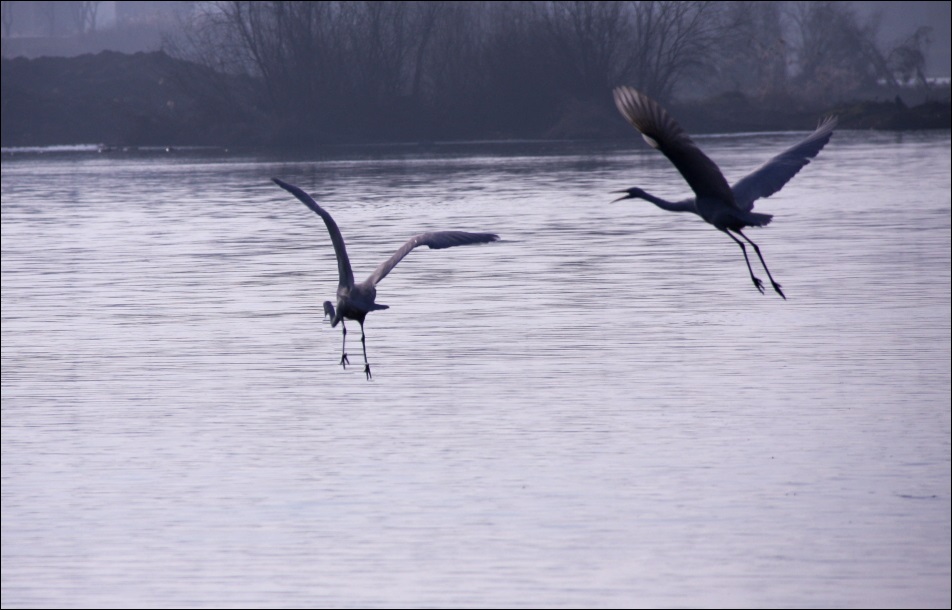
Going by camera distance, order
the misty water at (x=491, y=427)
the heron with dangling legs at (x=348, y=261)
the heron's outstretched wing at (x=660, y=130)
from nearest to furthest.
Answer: the misty water at (x=491, y=427) → the heron's outstretched wing at (x=660, y=130) → the heron with dangling legs at (x=348, y=261)

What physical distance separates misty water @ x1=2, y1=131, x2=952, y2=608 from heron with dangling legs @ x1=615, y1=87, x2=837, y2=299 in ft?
4.62

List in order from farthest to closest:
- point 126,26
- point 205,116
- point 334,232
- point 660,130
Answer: point 126,26 < point 205,116 < point 334,232 < point 660,130

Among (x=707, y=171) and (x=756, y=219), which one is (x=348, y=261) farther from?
(x=756, y=219)

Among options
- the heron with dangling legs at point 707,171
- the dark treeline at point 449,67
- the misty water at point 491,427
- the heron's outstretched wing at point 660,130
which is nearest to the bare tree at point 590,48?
the dark treeline at point 449,67

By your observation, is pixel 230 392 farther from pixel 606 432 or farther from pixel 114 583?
pixel 114 583

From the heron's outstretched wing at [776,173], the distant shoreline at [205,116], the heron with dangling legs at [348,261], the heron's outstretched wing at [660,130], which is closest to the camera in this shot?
the heron's outstretched wing at [660,130]

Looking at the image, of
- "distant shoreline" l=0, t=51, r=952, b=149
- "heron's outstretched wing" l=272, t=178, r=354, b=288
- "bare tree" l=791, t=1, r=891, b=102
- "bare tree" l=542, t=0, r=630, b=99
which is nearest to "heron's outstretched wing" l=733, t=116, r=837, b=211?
"heron's outstretched wing" l=272, t=178, r=354, b=288

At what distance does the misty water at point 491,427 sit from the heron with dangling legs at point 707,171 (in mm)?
1407

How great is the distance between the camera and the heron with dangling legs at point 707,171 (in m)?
9.02

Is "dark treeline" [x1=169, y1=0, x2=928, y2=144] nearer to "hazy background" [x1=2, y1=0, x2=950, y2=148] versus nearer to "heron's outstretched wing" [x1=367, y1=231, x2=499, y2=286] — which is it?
"hazy background" [x1=2, y1=0, x2=950, y2=148]

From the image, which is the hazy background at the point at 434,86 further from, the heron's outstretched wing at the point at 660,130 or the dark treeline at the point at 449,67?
the heron's outstretched wing at the point at 660,130

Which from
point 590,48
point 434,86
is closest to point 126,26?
point 434,86

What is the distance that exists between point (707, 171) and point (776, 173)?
3.63 feet

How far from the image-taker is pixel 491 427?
35.8 ft
